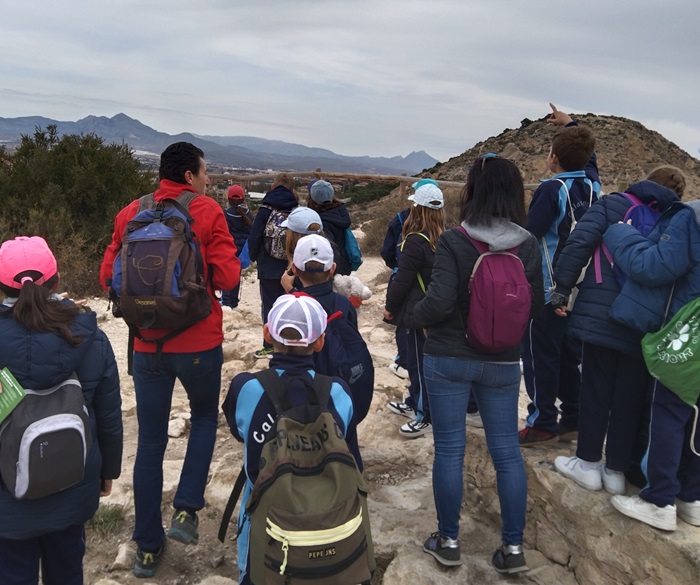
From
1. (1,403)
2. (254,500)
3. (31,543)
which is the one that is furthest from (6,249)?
(254,500)

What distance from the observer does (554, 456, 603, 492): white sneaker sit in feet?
8.52

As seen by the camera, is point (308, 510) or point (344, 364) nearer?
point (308, 510)

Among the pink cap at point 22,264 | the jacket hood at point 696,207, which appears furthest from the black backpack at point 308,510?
the jacket hood at point 696,207

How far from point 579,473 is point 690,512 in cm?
46

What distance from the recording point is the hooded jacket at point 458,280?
239cm

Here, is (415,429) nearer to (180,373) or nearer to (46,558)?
(180,373)

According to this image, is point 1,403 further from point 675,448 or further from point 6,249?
point 675,448

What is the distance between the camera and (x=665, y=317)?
2.26m

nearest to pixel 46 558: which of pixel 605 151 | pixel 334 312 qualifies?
pixel 334 312

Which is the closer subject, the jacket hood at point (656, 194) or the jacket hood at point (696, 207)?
the jacket hood at point (696, 207)

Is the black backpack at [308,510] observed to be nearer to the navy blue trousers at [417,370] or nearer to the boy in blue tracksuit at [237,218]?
the navy blue trousers at [417,370]

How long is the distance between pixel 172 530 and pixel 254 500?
118 centimetres

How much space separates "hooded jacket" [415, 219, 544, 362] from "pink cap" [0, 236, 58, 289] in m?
1.45

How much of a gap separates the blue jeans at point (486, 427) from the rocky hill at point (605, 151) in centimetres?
1401
